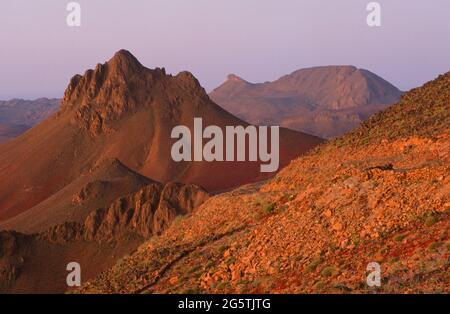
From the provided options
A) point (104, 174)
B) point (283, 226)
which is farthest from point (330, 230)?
point (104, 174)

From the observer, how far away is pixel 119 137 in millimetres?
72062

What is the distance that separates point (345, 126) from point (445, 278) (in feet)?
478

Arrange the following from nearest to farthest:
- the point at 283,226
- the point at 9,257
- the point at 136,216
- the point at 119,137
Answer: the point at 283,226
the point at 9,257
the point at 136,216
the point at 119,137

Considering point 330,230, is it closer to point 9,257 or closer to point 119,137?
point 9,257

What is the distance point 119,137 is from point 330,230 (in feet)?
199

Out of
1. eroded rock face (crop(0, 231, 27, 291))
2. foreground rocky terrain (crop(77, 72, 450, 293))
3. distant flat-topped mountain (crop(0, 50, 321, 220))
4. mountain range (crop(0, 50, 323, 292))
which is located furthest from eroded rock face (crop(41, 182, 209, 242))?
distant flat-topped mountain (crop(0, 50, 321, 220))

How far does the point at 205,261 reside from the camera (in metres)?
15.1

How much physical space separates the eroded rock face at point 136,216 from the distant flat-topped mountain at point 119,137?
2599 cm

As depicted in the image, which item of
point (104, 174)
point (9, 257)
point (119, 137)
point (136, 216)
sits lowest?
point (9, 257)

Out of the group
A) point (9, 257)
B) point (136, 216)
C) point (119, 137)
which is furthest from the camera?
point (119, 137)

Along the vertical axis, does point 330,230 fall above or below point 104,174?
below

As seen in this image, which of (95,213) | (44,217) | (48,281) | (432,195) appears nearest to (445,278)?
(432,195)

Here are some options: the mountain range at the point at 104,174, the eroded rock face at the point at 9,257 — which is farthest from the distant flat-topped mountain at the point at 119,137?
the eroded rock face at the point at 9,257

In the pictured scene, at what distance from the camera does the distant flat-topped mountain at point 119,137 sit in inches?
2537
